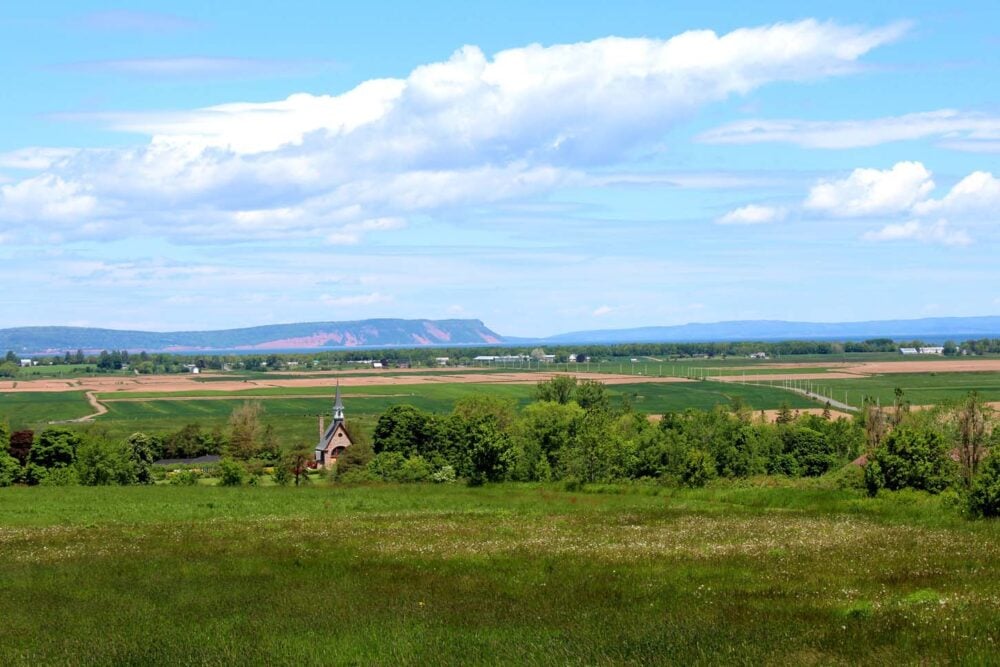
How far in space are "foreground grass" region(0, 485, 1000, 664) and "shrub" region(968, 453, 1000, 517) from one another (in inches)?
64.0

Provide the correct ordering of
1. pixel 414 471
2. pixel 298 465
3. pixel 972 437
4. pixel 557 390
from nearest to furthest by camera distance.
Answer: pixel 972 437
pixel 414 471
pixel 298 465
pixel 557 390

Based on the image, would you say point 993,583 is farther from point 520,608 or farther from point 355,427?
point 355,427

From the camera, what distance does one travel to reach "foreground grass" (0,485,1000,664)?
1525 centimetres

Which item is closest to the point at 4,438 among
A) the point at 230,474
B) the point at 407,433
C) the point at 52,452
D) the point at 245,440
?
the point at 52,452

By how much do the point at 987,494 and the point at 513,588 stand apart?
73.9 ft

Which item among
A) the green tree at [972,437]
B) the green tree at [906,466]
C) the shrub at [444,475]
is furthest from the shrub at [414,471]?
the green tree at [906,466]

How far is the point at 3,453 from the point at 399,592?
77539 millimetres

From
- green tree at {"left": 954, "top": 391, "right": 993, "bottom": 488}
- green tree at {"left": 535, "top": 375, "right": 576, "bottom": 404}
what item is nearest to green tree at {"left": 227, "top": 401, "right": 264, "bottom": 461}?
green tree at {"left": 535, "top": 375, "right": 576, "bottom": 404}

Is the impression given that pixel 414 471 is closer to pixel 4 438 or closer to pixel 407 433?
pixel 407 433

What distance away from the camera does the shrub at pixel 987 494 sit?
36.3 m

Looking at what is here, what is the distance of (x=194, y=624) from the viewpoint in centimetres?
1836

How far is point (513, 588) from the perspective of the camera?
2219 cm

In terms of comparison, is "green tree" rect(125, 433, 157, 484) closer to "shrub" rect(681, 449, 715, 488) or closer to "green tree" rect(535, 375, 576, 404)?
"shrub" rect(681, 449, 715, 488)

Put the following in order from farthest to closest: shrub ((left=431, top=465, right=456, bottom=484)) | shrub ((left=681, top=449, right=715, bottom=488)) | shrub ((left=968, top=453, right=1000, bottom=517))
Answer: shrub ((left=431, top=465, right=456, bottom=484)) < shrub ((left=681, top=449, right=715, bottom=488)) < shrub ((left=968, top=453, right=1000, bottom=517))
